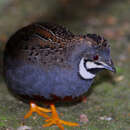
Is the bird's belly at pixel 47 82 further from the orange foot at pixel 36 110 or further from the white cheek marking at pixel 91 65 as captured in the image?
the orange foot at pixel 36 110

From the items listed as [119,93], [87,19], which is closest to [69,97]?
[119,93]

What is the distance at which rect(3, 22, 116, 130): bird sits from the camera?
14.9 ft

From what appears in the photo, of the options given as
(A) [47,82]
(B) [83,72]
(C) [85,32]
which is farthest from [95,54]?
(C) [85,32]

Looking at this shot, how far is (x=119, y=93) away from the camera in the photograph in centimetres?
598

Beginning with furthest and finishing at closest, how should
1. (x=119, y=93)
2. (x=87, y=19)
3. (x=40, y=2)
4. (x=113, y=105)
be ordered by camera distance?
1. (x=40, y=2)
2. (x=87, y=19)
3. (x=119, y=93)
4. (x=113, y=105)

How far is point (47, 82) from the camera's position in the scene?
4656 millimetres

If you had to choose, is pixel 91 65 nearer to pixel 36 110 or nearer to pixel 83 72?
pixel 83 72

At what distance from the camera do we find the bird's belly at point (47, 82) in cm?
464

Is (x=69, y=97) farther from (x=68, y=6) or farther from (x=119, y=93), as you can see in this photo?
(x=68, y=6)

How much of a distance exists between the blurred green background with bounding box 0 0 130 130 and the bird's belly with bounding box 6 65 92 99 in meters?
0.55

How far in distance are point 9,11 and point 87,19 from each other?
86.2 inches

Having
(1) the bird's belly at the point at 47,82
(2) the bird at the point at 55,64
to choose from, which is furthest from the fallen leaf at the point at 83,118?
(1) the bird's belly at the point at 47,82

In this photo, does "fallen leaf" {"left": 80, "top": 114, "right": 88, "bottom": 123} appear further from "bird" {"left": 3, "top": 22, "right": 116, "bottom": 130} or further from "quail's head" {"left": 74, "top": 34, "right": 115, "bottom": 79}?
"quail's head" {"left": 74, "top": 34, "right": 115, "bottom": 79}

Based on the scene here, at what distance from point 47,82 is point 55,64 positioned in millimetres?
288
